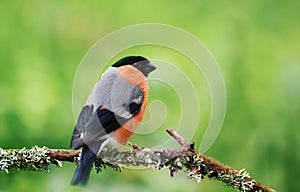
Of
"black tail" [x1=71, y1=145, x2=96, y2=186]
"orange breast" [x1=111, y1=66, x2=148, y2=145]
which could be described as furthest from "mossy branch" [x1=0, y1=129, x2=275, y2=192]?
"orange breast" [x1=111, y1=66, x2=148, y2=145]

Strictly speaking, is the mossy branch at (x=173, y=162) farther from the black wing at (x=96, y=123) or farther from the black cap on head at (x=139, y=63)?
the black cap on head at (x=139, y=63)

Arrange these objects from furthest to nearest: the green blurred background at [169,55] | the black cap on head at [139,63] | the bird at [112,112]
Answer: the green blurred background at [169,55] < the black cap on head at [139,63] < the bird at [112,112]

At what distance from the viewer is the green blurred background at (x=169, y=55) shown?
120 inches

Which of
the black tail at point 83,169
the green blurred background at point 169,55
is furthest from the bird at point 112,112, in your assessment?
the green blurred background at point 169,55

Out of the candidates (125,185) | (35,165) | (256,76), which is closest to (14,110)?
(125,185)

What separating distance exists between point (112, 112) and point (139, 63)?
14.3 inches

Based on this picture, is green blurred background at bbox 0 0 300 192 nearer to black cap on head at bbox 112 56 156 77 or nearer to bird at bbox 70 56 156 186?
bird at bbox 70 56 156 186

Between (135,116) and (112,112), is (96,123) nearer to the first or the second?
(112,112)

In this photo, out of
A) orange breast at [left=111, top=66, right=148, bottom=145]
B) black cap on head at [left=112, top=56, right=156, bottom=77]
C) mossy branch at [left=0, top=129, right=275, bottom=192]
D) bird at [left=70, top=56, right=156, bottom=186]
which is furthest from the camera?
black cap on head at [left=112, top=56, right=156, bottom=77]

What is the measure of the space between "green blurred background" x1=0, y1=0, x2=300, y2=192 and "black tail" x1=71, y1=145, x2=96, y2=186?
1.19 feet

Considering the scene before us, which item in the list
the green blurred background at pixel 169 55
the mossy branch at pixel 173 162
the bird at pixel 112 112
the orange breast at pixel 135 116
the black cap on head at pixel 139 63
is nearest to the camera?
the mossy branch at pixel 173 162

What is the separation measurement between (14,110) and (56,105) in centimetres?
27

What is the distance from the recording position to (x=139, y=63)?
266 centimetres

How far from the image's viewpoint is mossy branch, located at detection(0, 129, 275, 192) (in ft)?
6.42
